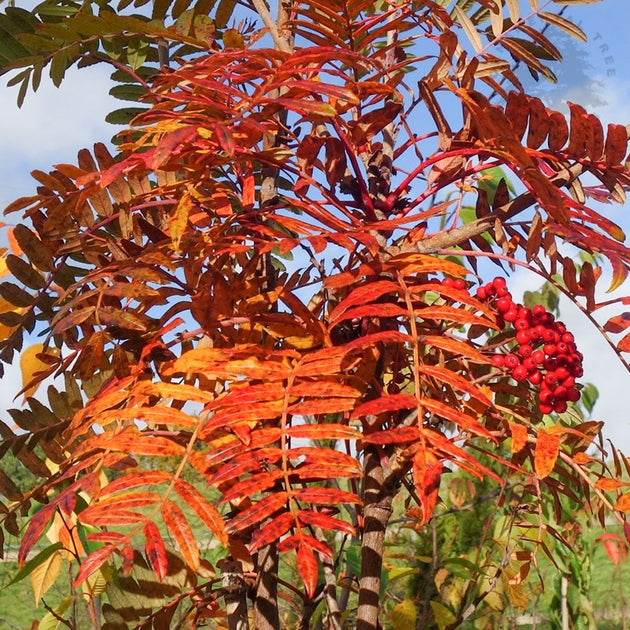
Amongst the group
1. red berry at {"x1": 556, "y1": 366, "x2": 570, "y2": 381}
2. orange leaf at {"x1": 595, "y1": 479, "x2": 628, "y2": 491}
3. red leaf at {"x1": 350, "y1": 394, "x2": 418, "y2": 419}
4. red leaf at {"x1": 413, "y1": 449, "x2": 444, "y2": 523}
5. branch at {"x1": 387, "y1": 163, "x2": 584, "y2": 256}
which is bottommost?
red leaf at {"x1": 413, "y1": 449, "x2": 444, "y2": 523}

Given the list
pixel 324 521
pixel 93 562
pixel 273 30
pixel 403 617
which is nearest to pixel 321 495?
pixel 324 521

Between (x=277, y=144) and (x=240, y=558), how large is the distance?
0.43m

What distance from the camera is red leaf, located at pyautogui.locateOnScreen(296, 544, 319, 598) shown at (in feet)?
1.34

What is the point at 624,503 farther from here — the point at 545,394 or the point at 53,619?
the point at 53,619

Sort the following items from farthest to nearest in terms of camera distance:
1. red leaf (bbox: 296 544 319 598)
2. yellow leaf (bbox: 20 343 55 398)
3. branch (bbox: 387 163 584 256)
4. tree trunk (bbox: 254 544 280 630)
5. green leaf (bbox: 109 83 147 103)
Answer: green leaf (bbox: 109 83 147 103)
yellow leaf (bbox: 20 343 55 398)
tree trunk (bbox: 254 544 280 630)
branch (bbox: 387 163 584 256)
red leaf (bbox: 296 544 319 598)

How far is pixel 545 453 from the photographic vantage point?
1.75 ft

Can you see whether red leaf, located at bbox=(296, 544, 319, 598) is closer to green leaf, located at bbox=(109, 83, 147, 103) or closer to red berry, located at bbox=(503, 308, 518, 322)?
red berry, located at bbox=(503, 308, 518, 322)

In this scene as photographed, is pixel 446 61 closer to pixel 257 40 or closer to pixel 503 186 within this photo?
pixel 503 186


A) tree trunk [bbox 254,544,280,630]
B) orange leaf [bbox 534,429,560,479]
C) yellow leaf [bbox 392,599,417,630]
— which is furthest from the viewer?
yellow leaf [bbox 392,599,417,630]

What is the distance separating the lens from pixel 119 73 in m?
1.00

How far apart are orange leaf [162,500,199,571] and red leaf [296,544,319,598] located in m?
0.05

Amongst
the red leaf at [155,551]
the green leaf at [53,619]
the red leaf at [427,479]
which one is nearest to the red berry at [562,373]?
the red leaf at [427,479]

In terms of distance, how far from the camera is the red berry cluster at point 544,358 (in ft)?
2.06

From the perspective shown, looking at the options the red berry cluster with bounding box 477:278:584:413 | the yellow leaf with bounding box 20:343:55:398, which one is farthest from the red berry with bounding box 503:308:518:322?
the yellow leaf with bounding box 20:343:55:398
